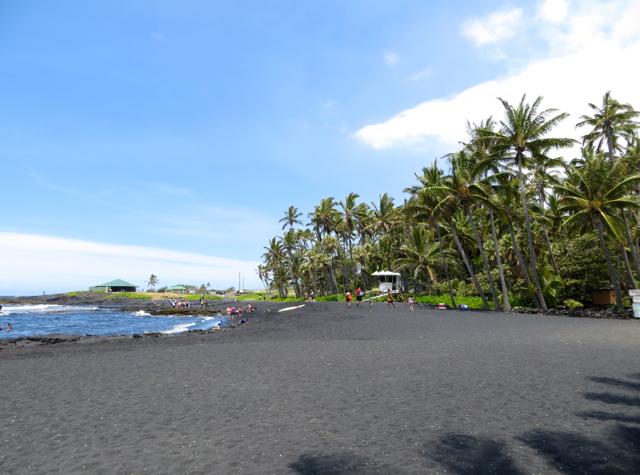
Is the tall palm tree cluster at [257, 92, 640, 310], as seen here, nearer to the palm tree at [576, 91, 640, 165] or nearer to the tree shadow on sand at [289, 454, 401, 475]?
the palm tree at [576, 91, 640, 165]

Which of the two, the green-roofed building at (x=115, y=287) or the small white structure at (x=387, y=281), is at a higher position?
the green-roofed building at (x=115, y=287)

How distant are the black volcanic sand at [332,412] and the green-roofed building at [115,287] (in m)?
128

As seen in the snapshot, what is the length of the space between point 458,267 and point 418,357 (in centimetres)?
4040

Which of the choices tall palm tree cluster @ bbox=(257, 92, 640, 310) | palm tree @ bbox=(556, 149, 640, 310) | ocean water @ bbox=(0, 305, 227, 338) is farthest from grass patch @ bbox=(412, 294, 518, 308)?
ocean water @ bbox=(0, 305, 227, 338)

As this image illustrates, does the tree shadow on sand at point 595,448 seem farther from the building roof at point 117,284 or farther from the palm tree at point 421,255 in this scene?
the building roof at point 117,284

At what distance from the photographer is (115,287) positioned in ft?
419

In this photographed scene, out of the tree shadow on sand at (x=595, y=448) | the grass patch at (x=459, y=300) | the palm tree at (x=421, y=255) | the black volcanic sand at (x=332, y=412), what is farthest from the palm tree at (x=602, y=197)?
the tree shadow on sand at (x=595, y=448)

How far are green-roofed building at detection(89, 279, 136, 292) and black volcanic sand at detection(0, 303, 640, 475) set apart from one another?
5044 inches

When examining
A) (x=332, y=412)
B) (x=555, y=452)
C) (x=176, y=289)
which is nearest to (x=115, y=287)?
(x=176, y=289)

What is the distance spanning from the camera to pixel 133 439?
5734 mm

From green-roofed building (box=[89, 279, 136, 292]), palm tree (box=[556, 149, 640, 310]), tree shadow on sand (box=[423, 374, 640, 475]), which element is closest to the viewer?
tree shadow on sand (box=[423, 374, 640, 475])

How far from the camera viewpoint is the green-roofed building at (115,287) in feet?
412

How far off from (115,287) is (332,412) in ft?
462

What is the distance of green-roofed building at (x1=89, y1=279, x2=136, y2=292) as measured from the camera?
125625 mm
